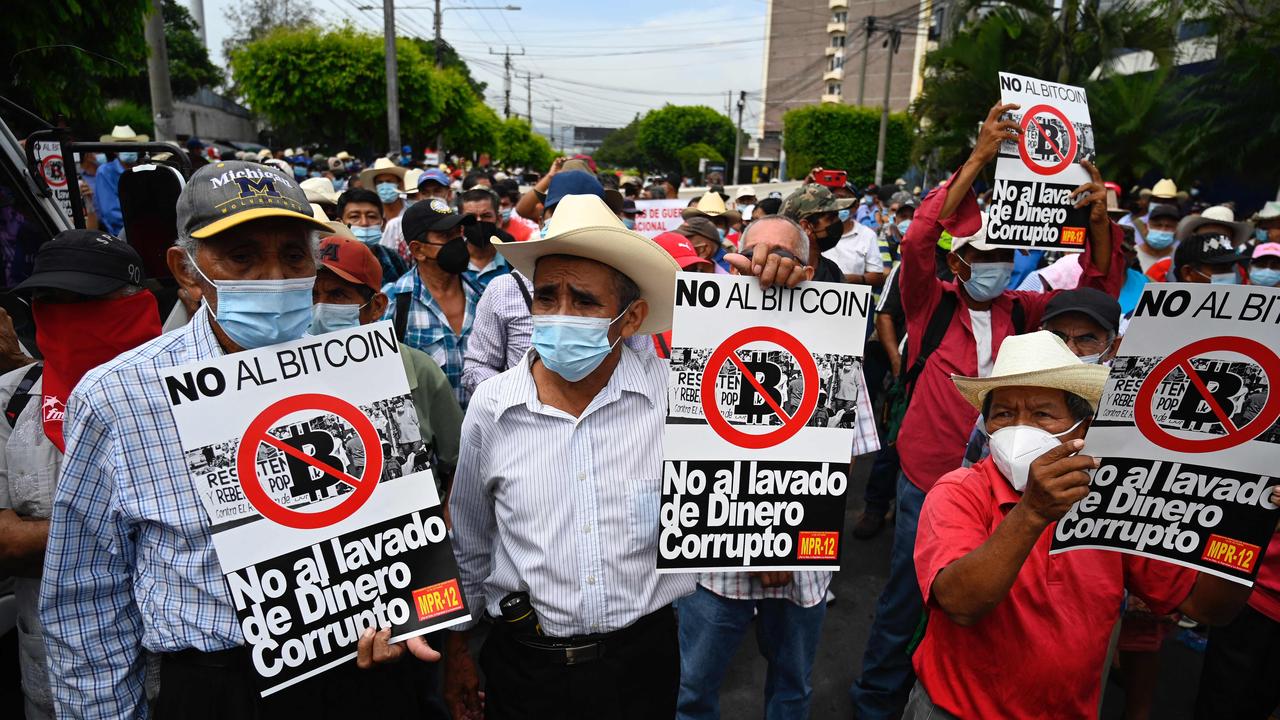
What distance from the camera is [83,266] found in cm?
236

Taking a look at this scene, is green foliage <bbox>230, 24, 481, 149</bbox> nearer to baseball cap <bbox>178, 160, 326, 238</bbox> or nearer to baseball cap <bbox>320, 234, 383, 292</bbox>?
baseball cap <bbox>320, 234, 383, 292</bbox>

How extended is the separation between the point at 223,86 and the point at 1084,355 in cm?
5696

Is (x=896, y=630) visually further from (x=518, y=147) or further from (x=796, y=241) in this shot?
(x=518, y=147)

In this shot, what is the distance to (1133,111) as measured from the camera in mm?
16766

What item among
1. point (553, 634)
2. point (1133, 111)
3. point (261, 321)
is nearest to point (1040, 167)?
point (553, 634)

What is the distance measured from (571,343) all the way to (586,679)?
98cm

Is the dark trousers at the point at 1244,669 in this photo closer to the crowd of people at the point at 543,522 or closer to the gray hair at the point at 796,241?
the crowd of people at the point at 543,522

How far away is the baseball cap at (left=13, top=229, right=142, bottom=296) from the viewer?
229 centimetres

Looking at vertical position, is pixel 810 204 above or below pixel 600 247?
above

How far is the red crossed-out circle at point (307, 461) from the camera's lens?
1767mm

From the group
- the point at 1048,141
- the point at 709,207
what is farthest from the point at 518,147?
the point at 1048,141

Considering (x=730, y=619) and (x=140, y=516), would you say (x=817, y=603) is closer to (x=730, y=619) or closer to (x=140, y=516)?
(x=730, y=619)

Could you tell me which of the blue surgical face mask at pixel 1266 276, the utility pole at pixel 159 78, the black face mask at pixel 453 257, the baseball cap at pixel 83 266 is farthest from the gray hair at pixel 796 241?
the utility pole at pixel 159 78

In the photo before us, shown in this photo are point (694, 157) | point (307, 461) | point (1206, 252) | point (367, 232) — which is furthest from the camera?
point (694, 157)
